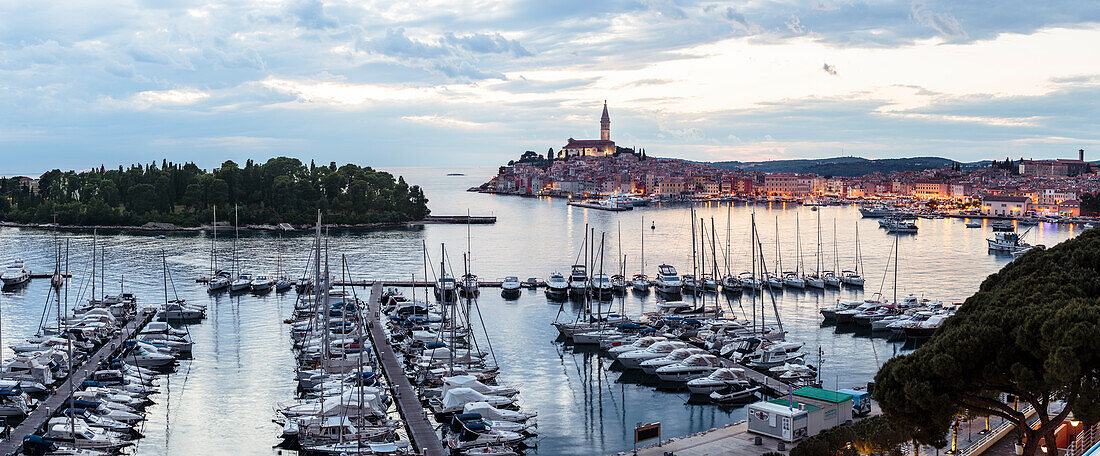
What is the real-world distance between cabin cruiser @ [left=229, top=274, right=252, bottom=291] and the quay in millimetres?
7313

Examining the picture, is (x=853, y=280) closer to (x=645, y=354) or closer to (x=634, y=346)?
(x=634, y=346)

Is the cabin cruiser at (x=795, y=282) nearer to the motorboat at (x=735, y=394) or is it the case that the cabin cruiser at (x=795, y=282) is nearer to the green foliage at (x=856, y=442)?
the motorboat at (x=735, y=394)

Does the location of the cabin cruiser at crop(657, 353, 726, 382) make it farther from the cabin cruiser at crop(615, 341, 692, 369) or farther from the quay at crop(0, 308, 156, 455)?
the quay at crop(0, 308, 156, 455)

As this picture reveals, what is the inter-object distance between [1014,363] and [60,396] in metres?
15.1

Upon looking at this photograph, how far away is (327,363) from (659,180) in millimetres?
103335

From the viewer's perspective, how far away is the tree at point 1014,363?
723 cm

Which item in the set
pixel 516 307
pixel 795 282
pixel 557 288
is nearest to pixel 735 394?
pixel 516 307

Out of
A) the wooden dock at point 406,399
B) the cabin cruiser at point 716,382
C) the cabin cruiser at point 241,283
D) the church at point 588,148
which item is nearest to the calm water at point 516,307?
the cabin cruiser at point 716,382

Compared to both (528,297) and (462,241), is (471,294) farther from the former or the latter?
(462,241)

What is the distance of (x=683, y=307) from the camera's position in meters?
25.9

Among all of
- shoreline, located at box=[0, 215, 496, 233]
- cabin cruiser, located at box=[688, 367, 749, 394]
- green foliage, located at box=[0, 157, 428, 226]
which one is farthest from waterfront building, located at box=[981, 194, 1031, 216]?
cabin cruiser, located at box=[688, 367, 749, 394]

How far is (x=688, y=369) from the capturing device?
18016mm

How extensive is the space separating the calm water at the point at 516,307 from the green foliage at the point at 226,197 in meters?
4.67

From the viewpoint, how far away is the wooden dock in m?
13.5
